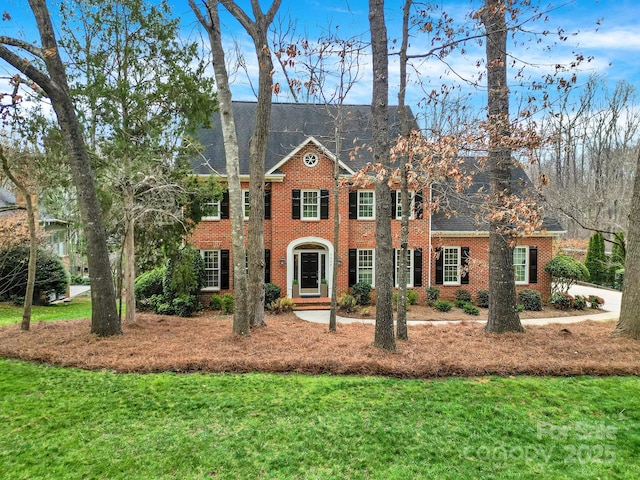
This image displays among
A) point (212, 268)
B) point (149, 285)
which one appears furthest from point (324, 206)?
point (149, 285)

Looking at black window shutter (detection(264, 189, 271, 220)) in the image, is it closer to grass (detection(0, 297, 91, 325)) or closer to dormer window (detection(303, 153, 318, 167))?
dormer window (detection(303, 153, 318, 167))

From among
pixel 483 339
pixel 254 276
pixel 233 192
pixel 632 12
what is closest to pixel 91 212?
pixel 233 192

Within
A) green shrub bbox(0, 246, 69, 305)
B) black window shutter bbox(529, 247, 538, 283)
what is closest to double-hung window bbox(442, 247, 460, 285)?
black window shutter bbox(529, 247, 538, 283)

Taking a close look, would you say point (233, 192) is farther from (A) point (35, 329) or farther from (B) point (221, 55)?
(A) point (35, 329)

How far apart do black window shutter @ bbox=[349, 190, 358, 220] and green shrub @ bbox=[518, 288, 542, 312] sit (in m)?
7.68

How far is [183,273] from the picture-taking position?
1159 centimetres

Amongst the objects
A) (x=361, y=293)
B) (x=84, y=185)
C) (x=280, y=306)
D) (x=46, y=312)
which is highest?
(x=84, y=185)

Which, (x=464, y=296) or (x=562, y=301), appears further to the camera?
(x=464, y=296)

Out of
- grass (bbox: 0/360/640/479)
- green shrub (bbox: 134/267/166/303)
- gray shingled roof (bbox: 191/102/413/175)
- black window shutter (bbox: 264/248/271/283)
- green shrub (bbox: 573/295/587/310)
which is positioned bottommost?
green shrub (bbox: 573/295/587/310)

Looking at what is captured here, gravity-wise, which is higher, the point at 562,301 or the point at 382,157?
the point at 382,157

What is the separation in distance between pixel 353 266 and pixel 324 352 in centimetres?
950

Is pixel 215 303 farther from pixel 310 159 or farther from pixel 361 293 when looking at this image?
pixel 310 159

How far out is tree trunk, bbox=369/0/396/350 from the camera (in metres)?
6.63

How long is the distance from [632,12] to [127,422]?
11.3 meters
